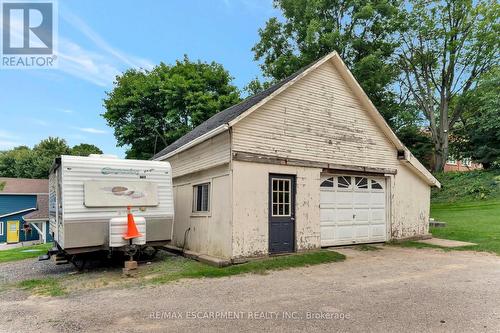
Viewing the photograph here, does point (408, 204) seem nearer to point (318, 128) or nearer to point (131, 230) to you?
point (318, 128)

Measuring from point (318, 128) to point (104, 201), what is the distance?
21.6 feet

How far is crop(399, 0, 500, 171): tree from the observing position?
28438mm

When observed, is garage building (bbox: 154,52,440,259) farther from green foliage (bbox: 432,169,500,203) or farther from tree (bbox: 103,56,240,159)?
tree (bbox: 103,56,240,159)

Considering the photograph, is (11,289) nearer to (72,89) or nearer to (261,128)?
(261,128)

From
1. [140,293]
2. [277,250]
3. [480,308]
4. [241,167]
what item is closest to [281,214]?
[277,250]

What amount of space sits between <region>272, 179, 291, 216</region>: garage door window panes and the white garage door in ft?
4.63

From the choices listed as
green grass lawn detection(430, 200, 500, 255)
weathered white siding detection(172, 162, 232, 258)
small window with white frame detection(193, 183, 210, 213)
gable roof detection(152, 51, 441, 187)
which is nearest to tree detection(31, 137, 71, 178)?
gable roof detection(152, 51, 441, 187)

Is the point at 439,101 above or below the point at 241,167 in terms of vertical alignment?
above

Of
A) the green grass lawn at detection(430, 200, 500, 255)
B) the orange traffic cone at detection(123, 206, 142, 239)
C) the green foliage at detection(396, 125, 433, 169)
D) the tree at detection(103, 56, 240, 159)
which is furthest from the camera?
the green foliage at detection(396, 125, 433, 169)

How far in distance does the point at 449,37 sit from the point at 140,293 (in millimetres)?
31126

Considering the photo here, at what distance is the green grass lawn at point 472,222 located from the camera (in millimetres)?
12726

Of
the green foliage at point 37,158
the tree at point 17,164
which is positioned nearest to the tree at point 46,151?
the green foliage at point 37,158

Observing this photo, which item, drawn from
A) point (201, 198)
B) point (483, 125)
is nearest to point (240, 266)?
point (201, 198)

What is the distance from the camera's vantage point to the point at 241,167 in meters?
9.71
